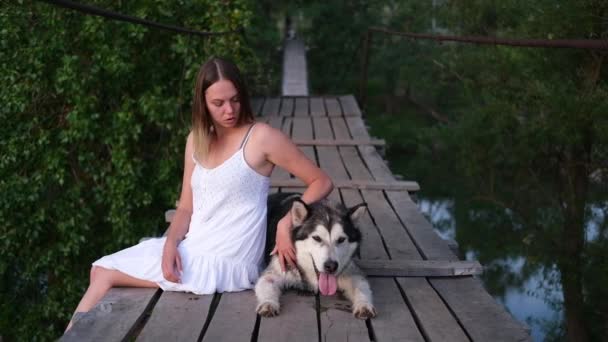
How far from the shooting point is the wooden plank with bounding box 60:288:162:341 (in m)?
2.41

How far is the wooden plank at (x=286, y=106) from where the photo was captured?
309 inches

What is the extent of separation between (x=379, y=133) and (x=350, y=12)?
140 inches

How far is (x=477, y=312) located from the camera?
270 cm

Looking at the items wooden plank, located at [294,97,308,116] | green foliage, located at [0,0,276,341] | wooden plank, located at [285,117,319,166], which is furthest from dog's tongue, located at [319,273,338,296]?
wooden plank, located at [294,97,308,116]

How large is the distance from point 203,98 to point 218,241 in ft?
2.22

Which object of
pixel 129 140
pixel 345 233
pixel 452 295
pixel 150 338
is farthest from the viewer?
pixel 129 140

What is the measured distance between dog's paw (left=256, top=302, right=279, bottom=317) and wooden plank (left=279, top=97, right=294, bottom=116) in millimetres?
5271

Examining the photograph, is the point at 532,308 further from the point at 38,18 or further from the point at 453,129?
the point at 38,18

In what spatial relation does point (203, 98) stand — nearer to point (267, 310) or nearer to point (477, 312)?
point (267, 310)

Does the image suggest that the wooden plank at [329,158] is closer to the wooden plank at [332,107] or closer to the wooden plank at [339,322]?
the wooden plank at [332,107]

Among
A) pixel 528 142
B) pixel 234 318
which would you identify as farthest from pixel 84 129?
pixel 528 142

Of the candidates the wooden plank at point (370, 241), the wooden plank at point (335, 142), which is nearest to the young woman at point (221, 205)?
the wooden plank at point (370, 241)

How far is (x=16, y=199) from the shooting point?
21.2ft

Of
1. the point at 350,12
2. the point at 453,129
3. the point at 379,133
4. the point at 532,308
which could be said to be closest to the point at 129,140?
the point at 453,129
